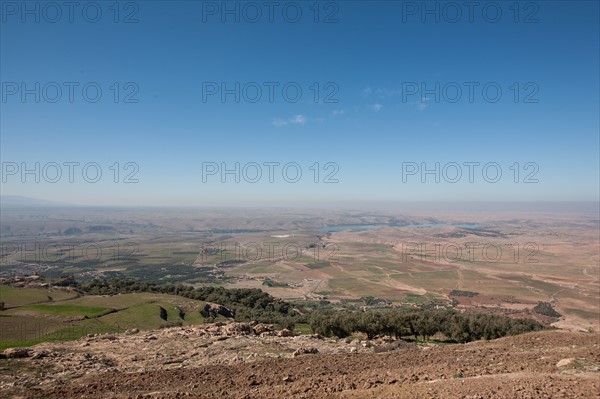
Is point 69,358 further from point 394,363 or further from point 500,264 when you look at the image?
point 500,264

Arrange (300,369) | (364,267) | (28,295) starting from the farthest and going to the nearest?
(364,267)
(28,295)
(300,369)

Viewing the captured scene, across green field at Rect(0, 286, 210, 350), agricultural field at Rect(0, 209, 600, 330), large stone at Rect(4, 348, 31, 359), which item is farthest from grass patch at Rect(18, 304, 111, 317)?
large stone at Rect(4, 348, 31, 359)

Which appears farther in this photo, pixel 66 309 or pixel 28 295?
pixel 28 295

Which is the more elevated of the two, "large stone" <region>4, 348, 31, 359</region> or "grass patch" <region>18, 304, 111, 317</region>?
"large stone" <region>4, 348, 31, 359</region>

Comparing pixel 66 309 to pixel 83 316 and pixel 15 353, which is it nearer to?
pixel 83 316

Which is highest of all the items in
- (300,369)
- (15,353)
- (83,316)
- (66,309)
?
(300,369)

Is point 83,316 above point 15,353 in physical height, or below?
below

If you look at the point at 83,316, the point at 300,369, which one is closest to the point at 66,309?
the point at 83,316

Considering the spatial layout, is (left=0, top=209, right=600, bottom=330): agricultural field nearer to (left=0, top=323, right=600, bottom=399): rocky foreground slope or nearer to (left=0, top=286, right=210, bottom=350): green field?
(left=0, top=286, right=210, bottom=350): green field
